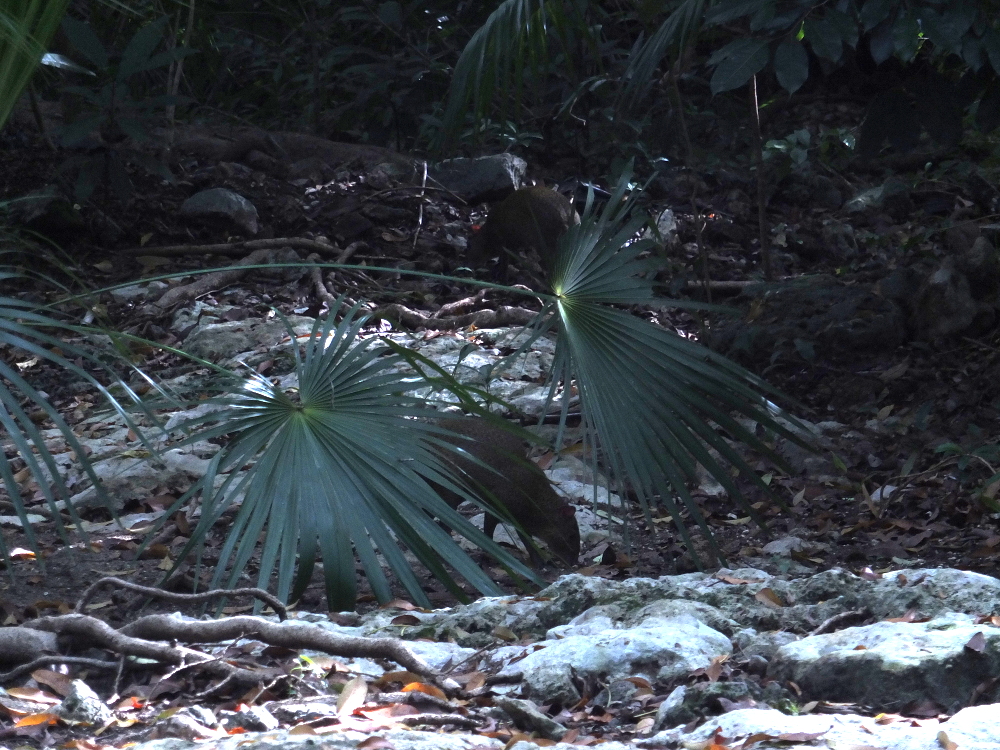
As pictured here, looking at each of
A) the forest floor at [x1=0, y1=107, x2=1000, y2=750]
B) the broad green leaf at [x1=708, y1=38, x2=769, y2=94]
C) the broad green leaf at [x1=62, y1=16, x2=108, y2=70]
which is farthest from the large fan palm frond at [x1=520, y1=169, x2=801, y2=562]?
the broad green leaf at [x1=62, y1=16, x2=108, y2=70]

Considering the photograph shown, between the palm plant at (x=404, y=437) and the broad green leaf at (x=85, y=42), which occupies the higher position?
the broad green leaf at (x=85, y=42)

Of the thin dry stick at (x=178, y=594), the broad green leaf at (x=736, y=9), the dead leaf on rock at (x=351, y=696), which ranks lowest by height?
the dead leaf on rock at (x=351, y=696)

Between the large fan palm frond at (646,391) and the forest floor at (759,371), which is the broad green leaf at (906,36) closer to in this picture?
the large fan palm frond at (646,391)

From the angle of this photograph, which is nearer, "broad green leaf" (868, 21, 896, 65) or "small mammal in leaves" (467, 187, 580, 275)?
"broad green leaf" (868, 21, 896, 65)

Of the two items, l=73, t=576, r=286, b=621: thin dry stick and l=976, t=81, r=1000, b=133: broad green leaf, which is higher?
l=976, t=81, r=1000, b=133: broad green leaf

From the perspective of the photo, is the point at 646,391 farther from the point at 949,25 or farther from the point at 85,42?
the point at 85,42

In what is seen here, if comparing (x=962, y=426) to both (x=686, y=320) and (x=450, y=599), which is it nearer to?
(x=686, y=320)

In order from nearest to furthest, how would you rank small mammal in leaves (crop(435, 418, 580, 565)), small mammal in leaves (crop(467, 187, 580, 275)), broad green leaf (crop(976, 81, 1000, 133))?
1. small mammal in leaves (crop(435, 418, 580, 565))
2. broad green leaf (crop(976, 81, 1000, 133))
3. small mammal in leaves (crop(467, 187, 580, 275))

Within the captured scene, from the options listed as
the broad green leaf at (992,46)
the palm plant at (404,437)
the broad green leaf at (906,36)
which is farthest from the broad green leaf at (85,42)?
the broad green leaf at (992,46)

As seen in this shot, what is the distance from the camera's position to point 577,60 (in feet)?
25.0

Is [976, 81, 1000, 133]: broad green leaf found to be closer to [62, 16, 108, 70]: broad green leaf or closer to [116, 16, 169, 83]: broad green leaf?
[116, 16, 169, 83]: broad green leaf

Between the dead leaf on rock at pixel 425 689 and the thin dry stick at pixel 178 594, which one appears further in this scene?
the thin dry stick at pixel 178 594

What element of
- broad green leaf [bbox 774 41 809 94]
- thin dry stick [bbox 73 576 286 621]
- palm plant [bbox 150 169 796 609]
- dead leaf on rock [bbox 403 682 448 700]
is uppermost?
broad green leaf [bbox 774 41 809 94]

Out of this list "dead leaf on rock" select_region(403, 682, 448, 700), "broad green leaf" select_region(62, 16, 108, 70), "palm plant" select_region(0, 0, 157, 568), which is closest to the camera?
"dead leaf on rock" select_region(403, 682, 448, 700)
